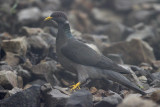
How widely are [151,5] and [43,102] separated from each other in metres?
11.0

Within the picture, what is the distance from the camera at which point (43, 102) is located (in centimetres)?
553

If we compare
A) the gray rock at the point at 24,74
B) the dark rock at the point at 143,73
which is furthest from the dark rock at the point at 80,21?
the gray rock at the point at 24,74

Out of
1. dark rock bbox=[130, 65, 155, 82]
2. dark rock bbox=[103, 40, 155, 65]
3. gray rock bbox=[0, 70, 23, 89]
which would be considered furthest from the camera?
dark rock bbox=[103, 40, 155, 65]

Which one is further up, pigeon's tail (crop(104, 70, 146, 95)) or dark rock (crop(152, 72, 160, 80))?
dark rock (crop(152, 72, 160, 80))

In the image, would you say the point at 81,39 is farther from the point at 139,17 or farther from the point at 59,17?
the point at 139,17

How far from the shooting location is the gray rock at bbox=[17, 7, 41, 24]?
1049cm

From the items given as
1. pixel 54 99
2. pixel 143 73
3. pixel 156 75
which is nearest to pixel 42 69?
pixel 54 99

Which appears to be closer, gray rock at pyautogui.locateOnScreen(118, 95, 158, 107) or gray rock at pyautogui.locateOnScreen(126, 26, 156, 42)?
gray rock at pyautogui.locateOnScreen(118, 95, 158, 107)

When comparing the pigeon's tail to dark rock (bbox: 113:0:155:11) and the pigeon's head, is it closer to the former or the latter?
the pigeon's head

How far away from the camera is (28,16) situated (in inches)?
418

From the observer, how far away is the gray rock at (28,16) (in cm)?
1049

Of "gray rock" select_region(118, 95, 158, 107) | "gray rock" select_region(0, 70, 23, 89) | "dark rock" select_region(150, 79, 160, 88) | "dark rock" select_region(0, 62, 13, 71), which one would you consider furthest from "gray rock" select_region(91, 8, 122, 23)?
"gray rock" select_region(118, 95, 158, 107)

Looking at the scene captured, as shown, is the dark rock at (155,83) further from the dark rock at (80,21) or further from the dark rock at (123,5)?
the dark rock at (123,5)

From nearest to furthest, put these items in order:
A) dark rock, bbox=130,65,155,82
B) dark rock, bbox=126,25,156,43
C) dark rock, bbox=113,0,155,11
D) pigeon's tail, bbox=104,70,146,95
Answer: pigeon's tail, bbox=104,70,146,95
dark rock, bbox=130,65,155,82
dark rock, bbox=126,25,156,43
dark rock, bbox=113,0,155,11
